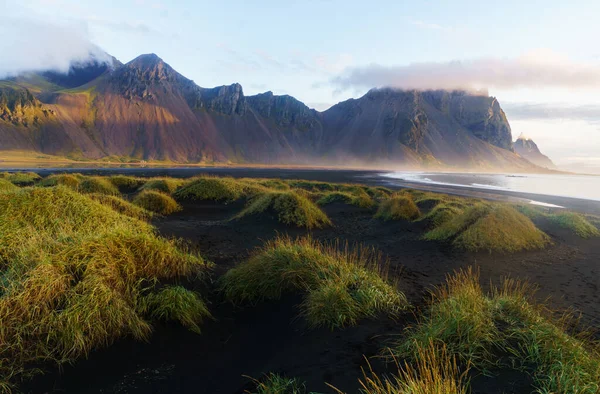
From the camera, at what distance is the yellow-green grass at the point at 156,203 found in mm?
16484

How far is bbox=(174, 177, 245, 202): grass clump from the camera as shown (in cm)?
2102

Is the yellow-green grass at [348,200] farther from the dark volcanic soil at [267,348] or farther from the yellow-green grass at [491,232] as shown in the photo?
the dark volcanic soil at [267,348]

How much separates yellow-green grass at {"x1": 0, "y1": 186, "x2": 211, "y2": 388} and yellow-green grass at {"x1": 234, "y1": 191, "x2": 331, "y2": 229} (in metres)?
6.98

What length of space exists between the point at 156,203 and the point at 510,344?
645 inches

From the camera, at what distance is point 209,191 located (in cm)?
2147

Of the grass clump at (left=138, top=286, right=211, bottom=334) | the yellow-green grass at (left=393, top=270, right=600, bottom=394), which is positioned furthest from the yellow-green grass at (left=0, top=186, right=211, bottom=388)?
the yellow-green grass at (left=393, top=270, right=600, bottom=394)

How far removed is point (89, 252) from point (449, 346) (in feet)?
19.1

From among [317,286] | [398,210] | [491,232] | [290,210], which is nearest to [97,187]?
[290,210]

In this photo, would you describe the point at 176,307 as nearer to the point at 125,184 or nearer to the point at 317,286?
the point at 317,286

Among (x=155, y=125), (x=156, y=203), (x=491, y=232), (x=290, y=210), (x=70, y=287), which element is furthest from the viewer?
(x=155, y=125)

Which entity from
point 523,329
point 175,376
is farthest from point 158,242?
point 523,329

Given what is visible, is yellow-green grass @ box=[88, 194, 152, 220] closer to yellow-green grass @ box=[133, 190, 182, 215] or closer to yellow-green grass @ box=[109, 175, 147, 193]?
yellow-green grass @ box=[133, 190, 182, 215]

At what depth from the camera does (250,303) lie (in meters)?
6.45

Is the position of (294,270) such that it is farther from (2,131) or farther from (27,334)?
(2,131)
